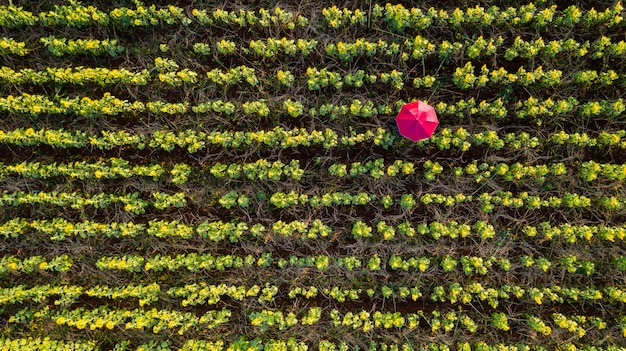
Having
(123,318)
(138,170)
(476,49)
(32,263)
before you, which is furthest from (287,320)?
(476,49)

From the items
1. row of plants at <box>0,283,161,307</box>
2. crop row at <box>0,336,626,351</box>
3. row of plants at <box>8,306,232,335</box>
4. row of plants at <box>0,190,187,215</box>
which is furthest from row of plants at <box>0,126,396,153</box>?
crop row at <box>0,336,626,351</box>

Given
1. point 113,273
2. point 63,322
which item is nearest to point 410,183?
point 113,273

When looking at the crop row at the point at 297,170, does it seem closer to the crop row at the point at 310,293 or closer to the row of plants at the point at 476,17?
the crop row at the point at 310,293

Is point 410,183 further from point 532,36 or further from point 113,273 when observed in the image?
point 113,273

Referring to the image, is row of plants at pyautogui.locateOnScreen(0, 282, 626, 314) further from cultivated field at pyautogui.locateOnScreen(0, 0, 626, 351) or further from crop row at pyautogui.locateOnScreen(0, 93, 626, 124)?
crop row at pyautogui.locateOnScreen(0, 93, 626, 124)

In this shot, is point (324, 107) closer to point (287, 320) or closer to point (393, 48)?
point (393, 48)
